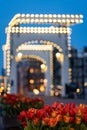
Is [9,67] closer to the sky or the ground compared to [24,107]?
closer to the sky

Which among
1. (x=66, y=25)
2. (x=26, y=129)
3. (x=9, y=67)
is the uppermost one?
(x=66, y=25)

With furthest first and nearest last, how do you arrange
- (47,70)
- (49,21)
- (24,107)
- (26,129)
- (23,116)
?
(47,70) → (49,21) → (24,107) → (23,116) → (26,129)

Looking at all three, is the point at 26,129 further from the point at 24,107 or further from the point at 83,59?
the point at 83,59

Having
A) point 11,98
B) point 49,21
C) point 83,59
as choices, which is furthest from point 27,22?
point 83,59

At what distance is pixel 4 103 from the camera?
12359 mm

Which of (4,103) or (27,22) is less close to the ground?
(27,22)

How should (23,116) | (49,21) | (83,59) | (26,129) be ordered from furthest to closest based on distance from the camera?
(83,59) < (49,21) < (23,116) < (26,129)

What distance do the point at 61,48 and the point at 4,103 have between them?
112ft

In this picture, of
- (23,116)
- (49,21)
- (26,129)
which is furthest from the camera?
(49,21)

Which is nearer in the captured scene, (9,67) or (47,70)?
(9,67)

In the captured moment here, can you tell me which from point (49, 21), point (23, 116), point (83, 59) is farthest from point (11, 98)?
point (83, 59)

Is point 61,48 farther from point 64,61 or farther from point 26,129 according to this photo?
point 26,129

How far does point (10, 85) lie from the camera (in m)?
45.9

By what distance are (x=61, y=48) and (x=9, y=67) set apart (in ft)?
15.8
